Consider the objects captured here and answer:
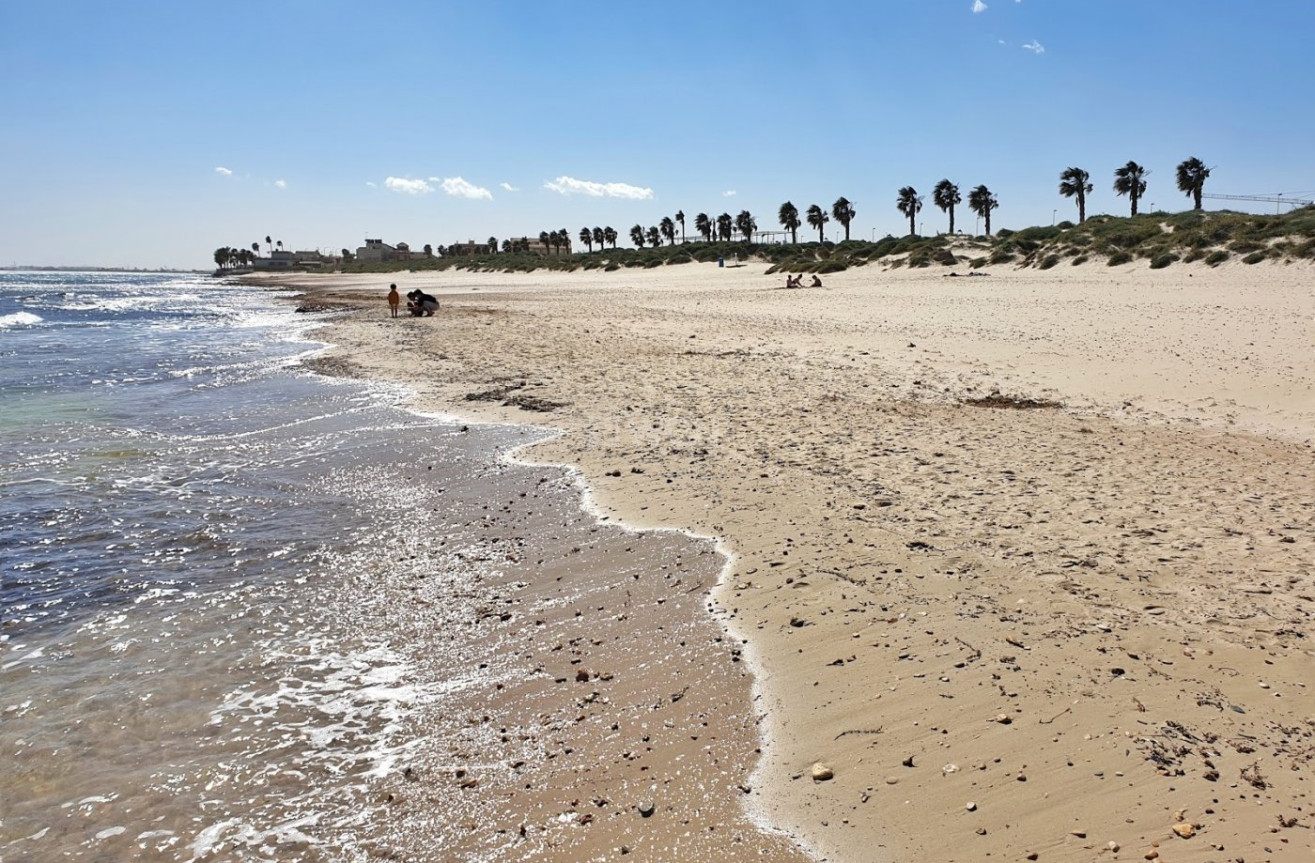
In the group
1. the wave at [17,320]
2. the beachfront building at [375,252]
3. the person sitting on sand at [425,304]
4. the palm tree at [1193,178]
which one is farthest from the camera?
the beachfront building at [375,252]

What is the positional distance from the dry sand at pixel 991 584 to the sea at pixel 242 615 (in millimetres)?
1064

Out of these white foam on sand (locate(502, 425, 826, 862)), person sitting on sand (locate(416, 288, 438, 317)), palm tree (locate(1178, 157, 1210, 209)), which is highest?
palm tree (locate(1178, 157, 1210, 209))

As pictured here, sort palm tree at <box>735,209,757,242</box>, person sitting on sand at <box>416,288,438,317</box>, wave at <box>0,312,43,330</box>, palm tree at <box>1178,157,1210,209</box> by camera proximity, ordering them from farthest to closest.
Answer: palm tree at <box>735,209,757,242</box> < palm tree at <box>1178,157,1210,209</box> < wave at <box>0,312,43,330</box> < person sitting on sand at <box>416,288,438,317</box>

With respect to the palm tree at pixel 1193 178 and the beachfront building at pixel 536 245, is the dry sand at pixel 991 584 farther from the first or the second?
the beachfront building at pixel 536 245

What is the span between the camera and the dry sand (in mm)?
3158

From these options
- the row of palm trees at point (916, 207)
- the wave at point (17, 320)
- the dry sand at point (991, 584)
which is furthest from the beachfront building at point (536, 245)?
the dry sand at point (991, 584)

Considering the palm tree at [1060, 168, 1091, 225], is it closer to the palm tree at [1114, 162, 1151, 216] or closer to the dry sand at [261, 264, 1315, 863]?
the palm tree at [1114, 162, 1151, 216]

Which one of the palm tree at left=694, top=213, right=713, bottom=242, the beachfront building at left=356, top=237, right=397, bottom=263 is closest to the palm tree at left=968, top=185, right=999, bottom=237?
the palm tree at left=694, top=213, right=713, bottom=242

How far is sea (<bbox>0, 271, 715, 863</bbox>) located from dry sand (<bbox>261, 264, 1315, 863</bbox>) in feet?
3.49

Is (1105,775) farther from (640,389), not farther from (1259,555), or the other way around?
(640,389)

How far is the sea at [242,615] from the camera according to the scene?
3.56 m

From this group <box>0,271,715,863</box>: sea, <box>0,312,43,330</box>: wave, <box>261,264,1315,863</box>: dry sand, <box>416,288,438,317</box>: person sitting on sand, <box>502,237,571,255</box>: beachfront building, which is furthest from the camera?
<box>502,237,571,255</box>: beachfront building

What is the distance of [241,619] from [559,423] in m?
6.20

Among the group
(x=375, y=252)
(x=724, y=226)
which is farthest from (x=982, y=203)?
(x=375, y=252)
